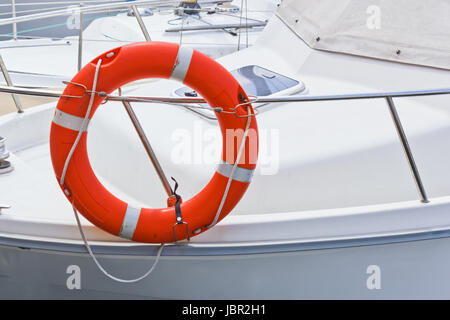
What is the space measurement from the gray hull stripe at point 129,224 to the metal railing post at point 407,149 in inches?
36.7

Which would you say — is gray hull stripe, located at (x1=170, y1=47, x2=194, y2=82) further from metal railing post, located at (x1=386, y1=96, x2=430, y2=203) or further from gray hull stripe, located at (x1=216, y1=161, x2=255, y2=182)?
metal railing post, located at (x1=386, y1=96, x2=430, y2=203)

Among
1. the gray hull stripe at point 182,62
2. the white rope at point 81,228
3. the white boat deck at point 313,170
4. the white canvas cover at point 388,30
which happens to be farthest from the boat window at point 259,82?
the white rope at point 81,228

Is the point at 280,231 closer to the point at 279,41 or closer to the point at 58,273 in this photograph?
the point at 58,273

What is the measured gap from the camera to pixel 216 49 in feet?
19.7

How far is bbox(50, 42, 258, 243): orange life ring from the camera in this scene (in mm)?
1786

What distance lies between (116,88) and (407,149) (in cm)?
101

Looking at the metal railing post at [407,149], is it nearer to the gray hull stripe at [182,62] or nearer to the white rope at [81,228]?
the gray hull stripe at [182,62]

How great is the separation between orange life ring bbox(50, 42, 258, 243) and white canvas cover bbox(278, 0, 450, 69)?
94 cm

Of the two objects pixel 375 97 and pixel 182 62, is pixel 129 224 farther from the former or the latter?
pixel 375 97

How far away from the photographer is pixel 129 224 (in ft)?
6.06

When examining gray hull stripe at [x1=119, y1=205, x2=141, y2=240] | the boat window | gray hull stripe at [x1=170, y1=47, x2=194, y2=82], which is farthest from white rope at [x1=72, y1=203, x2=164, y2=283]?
the boat window

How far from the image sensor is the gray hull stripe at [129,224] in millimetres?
1847

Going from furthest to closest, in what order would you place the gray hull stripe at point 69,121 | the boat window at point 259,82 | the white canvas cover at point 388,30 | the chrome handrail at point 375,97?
the boat window at point 259,82 → the white canvas cover at point 388,30 → the chrome handrail at point 375,97 → the gray hull stripe at point 69,121
